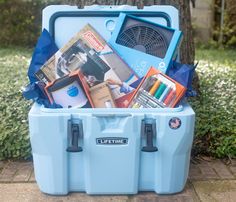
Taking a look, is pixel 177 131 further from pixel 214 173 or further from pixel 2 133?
pixel 2 133

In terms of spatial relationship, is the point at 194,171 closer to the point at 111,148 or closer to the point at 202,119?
the point at 202,119

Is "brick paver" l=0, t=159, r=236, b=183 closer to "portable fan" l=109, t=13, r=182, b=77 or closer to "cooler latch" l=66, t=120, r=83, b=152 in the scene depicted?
"cooler latch" l=66, t=120, r=83, b=152

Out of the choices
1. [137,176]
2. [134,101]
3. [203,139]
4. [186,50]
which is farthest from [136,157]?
[186,50]

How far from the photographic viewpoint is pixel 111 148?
7.39ft

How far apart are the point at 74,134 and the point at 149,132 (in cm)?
39

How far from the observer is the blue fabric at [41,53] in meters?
2.50

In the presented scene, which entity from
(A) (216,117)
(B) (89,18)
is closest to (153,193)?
(A) (216,117)

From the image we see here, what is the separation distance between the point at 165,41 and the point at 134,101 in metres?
0.43

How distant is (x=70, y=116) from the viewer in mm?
2201

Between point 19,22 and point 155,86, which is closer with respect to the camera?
point 155,86

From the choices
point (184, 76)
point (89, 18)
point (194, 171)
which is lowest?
point (194, 171)

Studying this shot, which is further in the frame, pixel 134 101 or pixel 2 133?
Result: pixel 2 133

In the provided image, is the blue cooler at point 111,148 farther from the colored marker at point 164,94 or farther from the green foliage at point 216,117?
the green foliage at point 216,117

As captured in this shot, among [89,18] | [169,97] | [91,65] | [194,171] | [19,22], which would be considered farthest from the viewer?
[19,22]
